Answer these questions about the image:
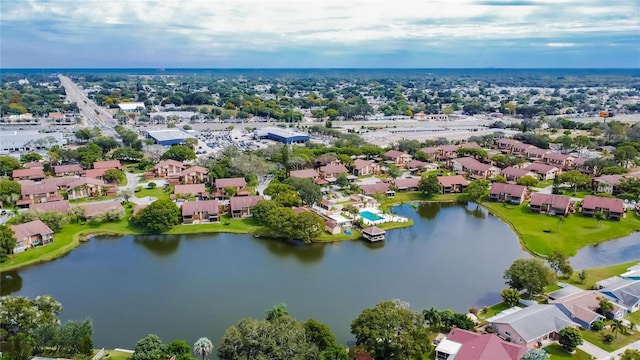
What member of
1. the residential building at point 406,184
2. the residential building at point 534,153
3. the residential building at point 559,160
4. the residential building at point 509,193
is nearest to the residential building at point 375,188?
the residential building at point 406,184

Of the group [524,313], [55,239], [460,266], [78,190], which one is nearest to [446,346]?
[524,313]

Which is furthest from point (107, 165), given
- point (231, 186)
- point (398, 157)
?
point (398, 157)

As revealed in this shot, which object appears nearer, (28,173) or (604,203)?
(604,203)

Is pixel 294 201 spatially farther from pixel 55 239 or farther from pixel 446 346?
pixel 446 346

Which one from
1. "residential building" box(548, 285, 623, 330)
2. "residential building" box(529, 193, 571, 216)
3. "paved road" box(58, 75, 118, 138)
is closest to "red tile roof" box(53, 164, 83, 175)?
"paved road" box(58, 75, 118, 138)

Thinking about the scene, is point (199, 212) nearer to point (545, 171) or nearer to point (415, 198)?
point (415, 198)

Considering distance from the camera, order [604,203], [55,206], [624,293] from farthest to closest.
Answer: [604,203] < [55,206] < [624,293]

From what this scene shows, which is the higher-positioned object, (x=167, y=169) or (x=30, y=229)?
(x=167, y=169)
